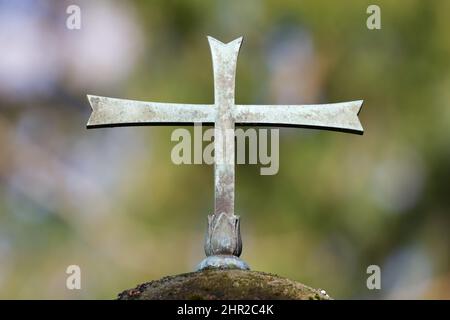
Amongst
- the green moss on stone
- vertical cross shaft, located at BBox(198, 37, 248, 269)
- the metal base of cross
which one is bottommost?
the green moss on stone

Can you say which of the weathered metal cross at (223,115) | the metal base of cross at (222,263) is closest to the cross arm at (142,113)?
the weathered metal cross at (223,115)

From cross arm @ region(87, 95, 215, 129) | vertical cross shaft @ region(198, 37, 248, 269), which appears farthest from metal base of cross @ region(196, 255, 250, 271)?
cross arm @ region(87, 95, 215, 129)

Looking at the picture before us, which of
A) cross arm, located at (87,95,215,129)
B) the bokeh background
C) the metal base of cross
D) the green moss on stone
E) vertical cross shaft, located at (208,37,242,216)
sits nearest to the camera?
the green moss on stone

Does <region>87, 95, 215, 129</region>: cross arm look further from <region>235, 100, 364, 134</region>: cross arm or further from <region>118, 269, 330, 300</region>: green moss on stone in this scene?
<region>118, 269, 330, 300</region>: green moss on stone

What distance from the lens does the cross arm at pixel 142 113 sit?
610 centimetres

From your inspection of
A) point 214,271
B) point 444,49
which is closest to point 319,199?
point 444,49

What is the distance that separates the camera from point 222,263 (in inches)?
224

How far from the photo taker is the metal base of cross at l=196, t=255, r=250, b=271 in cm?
567

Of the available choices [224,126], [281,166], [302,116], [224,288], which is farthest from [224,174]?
[281,166]

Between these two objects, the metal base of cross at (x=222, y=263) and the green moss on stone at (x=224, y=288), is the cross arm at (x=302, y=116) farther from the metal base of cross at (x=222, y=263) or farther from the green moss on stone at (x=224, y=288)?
the green moss on stone at (x=224, y=288)

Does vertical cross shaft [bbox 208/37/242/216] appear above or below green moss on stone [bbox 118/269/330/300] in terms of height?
above
